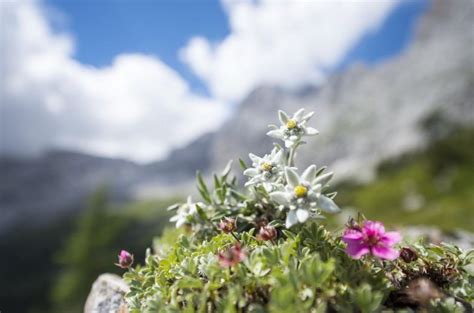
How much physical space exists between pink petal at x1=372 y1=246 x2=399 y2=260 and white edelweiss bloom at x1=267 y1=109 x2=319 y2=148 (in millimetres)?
1251

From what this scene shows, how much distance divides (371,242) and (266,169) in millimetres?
1139

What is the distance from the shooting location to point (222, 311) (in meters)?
2.96

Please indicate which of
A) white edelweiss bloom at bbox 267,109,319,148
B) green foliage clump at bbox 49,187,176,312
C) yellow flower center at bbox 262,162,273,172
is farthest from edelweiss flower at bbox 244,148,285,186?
green foliage clump at bbox 49,187,176,312

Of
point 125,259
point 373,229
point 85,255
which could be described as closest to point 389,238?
point 373,229

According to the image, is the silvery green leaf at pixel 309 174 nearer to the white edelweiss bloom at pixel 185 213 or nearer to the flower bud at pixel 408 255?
the flower bud at pixel 408 255

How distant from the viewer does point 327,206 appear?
3.22 meters

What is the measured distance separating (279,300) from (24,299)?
206m

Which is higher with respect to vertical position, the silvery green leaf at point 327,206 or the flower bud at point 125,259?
the flower bud at point 125,259

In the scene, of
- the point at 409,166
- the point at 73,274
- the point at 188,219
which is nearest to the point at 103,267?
the point at 73,274

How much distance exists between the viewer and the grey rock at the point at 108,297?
14.7ft

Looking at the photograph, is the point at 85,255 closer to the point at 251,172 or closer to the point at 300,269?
the point at 251,172

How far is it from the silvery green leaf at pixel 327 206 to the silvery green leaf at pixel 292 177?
0.24 meters

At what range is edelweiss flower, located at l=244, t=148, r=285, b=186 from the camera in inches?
149

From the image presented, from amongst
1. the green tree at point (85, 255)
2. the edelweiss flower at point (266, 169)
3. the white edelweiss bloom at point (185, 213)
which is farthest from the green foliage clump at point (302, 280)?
the green tree at point (85, 255)
